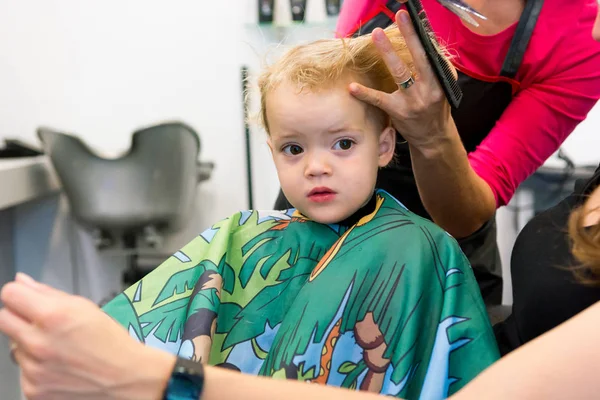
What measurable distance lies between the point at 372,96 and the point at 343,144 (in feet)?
0.32

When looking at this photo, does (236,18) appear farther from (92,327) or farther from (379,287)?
(92,327)

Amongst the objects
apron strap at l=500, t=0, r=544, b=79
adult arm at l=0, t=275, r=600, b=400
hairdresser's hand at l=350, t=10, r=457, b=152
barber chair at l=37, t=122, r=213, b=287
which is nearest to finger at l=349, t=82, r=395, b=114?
hairdresser's hand at l=350, t=10, r=457, b=152

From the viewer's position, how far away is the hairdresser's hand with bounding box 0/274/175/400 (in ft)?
1.90

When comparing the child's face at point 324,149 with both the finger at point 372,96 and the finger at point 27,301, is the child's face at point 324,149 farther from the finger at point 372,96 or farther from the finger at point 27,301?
the finger at point 27,301

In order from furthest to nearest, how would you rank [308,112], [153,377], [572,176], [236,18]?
[236,18], [572,176], [308,112], [153,377]

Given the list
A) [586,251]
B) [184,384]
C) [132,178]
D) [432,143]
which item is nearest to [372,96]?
[432,143]

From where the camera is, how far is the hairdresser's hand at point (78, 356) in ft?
1.90

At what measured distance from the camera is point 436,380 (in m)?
0.89

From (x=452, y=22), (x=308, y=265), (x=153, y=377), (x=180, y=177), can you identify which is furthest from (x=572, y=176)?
(x=153, y=377)

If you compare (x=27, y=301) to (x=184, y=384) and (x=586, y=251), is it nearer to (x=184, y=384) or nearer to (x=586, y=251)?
(x=184, y=384)

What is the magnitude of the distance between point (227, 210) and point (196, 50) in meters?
0.83

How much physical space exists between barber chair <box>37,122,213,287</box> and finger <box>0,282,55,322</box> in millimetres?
2013

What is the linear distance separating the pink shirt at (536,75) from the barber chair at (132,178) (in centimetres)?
147

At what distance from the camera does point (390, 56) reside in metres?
1.01
